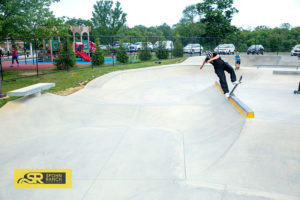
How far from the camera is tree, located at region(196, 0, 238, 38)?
45438mm

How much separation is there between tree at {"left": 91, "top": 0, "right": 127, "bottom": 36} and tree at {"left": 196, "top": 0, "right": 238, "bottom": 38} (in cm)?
1758

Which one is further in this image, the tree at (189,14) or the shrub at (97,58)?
the tree at (189,14)

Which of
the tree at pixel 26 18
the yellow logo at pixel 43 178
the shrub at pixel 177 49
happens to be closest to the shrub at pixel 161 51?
the shrub at pixel 177 49

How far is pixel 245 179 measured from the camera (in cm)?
423

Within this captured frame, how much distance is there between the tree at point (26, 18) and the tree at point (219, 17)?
3498 centimetres

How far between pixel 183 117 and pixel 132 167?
340 centimetres

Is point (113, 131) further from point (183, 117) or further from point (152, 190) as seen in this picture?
point (152, 190)

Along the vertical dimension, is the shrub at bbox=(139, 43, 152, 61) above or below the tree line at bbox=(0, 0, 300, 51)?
below

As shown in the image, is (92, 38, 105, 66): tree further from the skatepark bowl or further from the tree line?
the skatepark bowl


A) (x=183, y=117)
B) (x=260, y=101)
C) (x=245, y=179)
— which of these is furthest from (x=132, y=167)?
(x=260, y=101)

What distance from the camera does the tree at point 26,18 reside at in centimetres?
1431

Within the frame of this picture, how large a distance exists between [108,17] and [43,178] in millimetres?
53580

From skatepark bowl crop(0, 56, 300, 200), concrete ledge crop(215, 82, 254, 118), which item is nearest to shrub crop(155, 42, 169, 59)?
skatepark bowl crop(0, 56, 300, 200)

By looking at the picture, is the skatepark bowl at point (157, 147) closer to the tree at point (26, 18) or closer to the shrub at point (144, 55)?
the tree at point (26, 18)
